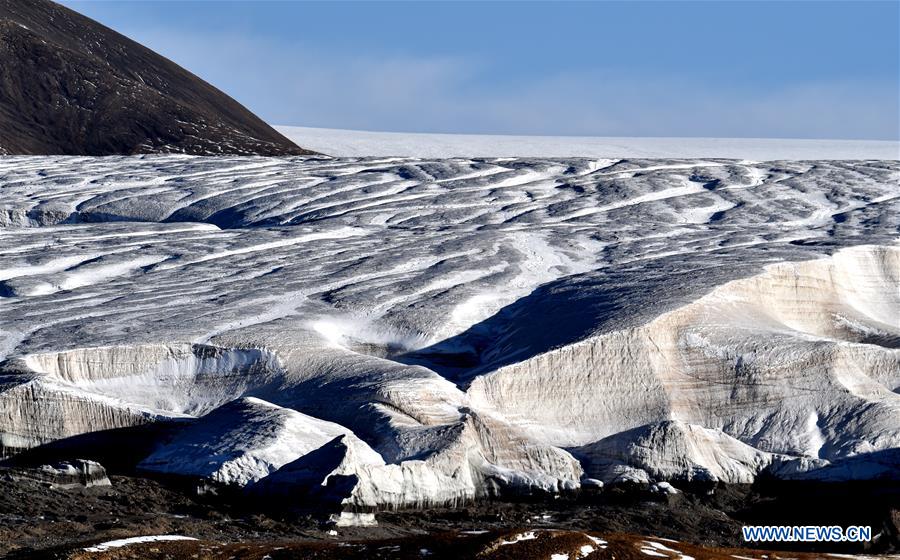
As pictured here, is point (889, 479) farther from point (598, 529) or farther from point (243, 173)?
point (243, 173)

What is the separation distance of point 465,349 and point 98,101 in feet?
102

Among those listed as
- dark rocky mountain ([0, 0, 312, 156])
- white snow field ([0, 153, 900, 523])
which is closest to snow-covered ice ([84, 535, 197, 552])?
white snow field ([0, 153, 900, 523])

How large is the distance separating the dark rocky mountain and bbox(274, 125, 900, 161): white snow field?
131 inches

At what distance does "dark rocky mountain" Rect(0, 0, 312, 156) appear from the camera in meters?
42.1

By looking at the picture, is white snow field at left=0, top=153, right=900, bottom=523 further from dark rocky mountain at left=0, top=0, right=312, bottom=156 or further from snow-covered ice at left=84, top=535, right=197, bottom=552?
dark rocky mountain at left=0, top=0, right=312, bottom=156

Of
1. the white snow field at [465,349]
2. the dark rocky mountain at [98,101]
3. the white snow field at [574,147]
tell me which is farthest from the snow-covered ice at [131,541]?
the white snow field at [574,147]

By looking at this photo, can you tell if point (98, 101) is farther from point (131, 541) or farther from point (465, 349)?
point (131, 541)

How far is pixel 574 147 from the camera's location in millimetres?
48594

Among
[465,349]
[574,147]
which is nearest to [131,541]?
[465,349]

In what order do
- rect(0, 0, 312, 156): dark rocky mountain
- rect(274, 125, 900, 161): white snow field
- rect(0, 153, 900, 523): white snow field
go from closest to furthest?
rect(0, 153, 900, 523): white snow field, rect(0, 0, 312, 156): dark rocky mountain, rect(274, 125, 900, 161): white snow field

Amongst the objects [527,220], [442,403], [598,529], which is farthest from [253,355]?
[527,220]

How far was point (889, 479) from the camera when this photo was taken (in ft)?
46.5

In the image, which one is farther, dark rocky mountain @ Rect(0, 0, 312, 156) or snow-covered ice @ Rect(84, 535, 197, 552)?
dark rocky mountain @ Rect(0, 0, 312, 156)

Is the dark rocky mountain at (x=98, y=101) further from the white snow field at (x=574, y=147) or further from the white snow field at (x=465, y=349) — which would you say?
the white snow field at (x=465, y=349)
